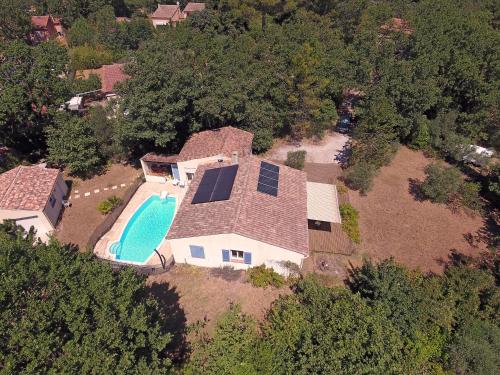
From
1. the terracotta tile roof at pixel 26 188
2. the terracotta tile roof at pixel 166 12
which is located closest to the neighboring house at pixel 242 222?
the terracotta tile roof at pixel 26 188

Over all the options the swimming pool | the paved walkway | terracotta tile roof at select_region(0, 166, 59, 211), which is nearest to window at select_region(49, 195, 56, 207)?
terracotta tile roof at select_region(0, 166, 59, 211)

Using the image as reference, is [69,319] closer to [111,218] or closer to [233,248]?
[233,248]

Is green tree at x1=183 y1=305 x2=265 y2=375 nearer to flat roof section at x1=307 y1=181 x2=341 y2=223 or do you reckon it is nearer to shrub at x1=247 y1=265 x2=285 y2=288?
shrub at x1=247 y1=265 x2=285 y2=288

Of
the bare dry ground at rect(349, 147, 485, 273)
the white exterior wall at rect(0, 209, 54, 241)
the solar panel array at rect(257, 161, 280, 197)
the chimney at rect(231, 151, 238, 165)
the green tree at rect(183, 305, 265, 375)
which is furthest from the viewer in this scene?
the chimney at rect(231, 151, 238, 165)

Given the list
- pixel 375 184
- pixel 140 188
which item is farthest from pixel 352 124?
pixel 140 188

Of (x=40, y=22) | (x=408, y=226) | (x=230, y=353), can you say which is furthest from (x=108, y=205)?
(x=40, y=22)

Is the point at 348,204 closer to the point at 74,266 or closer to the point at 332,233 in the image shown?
the point at 332,233
